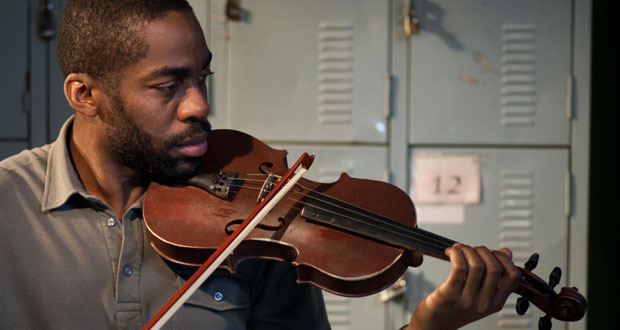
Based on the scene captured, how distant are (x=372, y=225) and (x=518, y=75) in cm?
136

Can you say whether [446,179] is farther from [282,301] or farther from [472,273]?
[472,273]

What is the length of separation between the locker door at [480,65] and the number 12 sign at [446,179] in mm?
70

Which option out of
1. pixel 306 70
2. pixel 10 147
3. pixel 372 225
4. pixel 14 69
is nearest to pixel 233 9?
pixel 306 70

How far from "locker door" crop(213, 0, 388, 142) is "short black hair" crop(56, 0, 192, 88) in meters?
1.04

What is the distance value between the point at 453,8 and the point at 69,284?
65.7 inches

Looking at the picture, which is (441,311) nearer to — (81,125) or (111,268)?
(111,268)

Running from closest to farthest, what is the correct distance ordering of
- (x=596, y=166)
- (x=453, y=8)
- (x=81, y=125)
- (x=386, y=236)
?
(x=386, y=236)
(x=81, y=125)
(x=453, y=8)
(x=596, y=166)

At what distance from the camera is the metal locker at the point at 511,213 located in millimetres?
2209

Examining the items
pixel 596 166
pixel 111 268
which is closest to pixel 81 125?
pixel 111 268

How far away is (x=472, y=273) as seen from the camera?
3.50 feet

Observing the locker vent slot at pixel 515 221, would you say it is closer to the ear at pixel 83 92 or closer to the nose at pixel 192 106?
the nose at pixel 192 106

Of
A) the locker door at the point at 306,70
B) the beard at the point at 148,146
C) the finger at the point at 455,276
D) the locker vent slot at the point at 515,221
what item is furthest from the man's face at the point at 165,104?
the locker vent slot at the point at 515,221

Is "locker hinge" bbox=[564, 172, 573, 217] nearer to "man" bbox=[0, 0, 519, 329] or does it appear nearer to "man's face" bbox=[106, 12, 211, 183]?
"man" bbox=[0, 0, 519, 329]

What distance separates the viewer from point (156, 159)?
1170 mm
